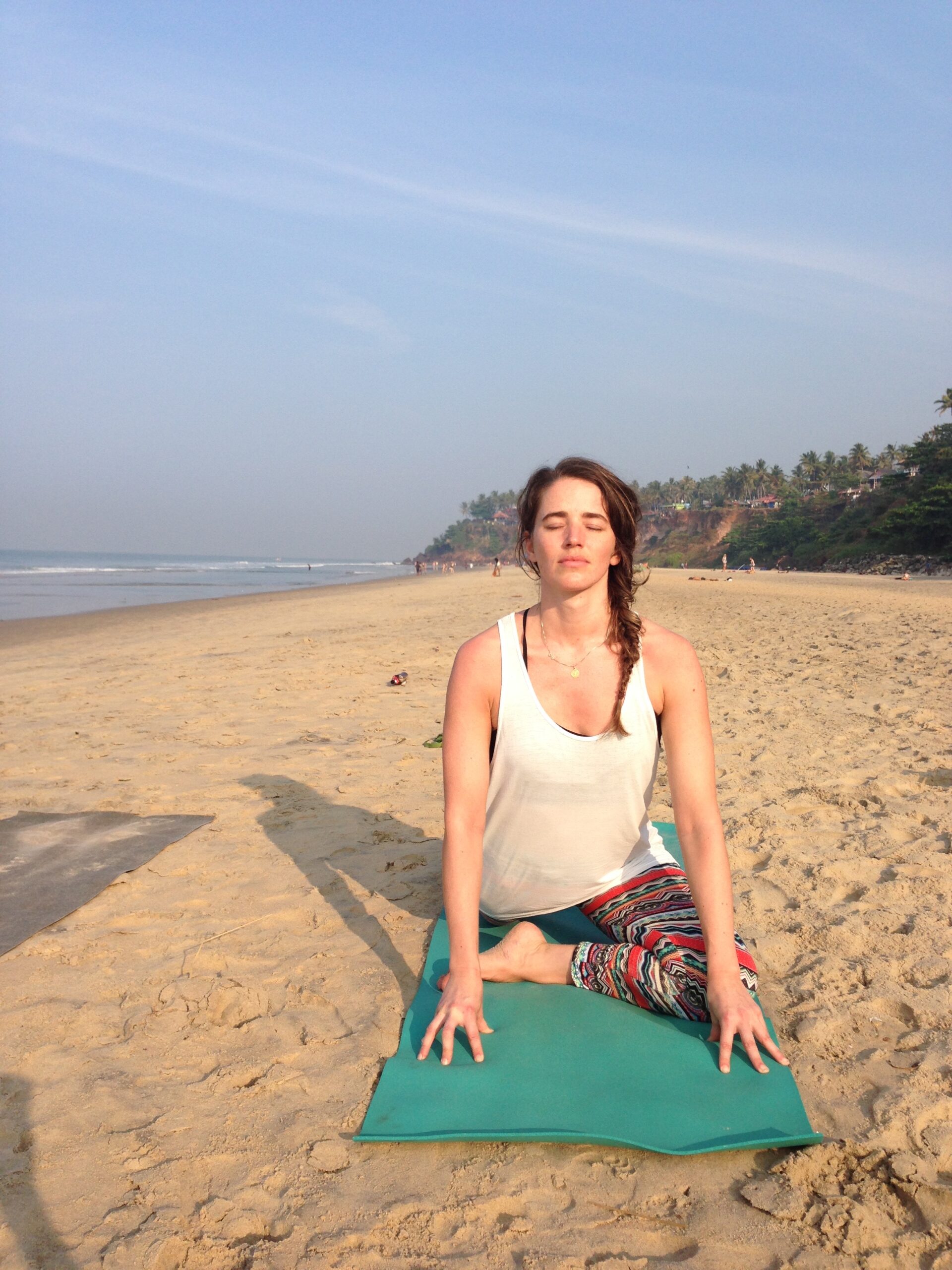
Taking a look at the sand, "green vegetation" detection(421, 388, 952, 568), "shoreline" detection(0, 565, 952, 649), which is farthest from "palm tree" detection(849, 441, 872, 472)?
the sand

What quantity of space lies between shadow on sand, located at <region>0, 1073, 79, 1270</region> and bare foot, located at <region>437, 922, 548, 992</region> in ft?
3.59

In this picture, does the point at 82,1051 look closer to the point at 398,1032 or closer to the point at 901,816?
the point at 398,1032

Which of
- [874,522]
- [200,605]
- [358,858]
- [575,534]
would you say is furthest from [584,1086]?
[874,522]

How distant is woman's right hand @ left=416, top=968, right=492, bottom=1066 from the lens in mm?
2156

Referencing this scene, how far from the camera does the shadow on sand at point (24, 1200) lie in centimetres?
161

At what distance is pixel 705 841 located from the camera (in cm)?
228

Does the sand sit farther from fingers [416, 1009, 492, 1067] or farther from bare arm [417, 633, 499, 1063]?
bare arm [417, 633, 499, 1063]

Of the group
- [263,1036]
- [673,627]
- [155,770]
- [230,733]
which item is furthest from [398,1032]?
[673,627]

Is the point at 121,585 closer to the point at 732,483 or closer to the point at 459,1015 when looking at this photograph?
the point at 459,1015

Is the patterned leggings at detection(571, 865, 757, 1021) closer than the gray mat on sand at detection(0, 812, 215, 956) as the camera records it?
Yes

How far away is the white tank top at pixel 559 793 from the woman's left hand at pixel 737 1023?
0.50m

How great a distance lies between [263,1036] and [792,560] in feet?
185

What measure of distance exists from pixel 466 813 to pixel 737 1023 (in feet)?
2.81

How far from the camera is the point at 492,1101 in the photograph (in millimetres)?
2012
